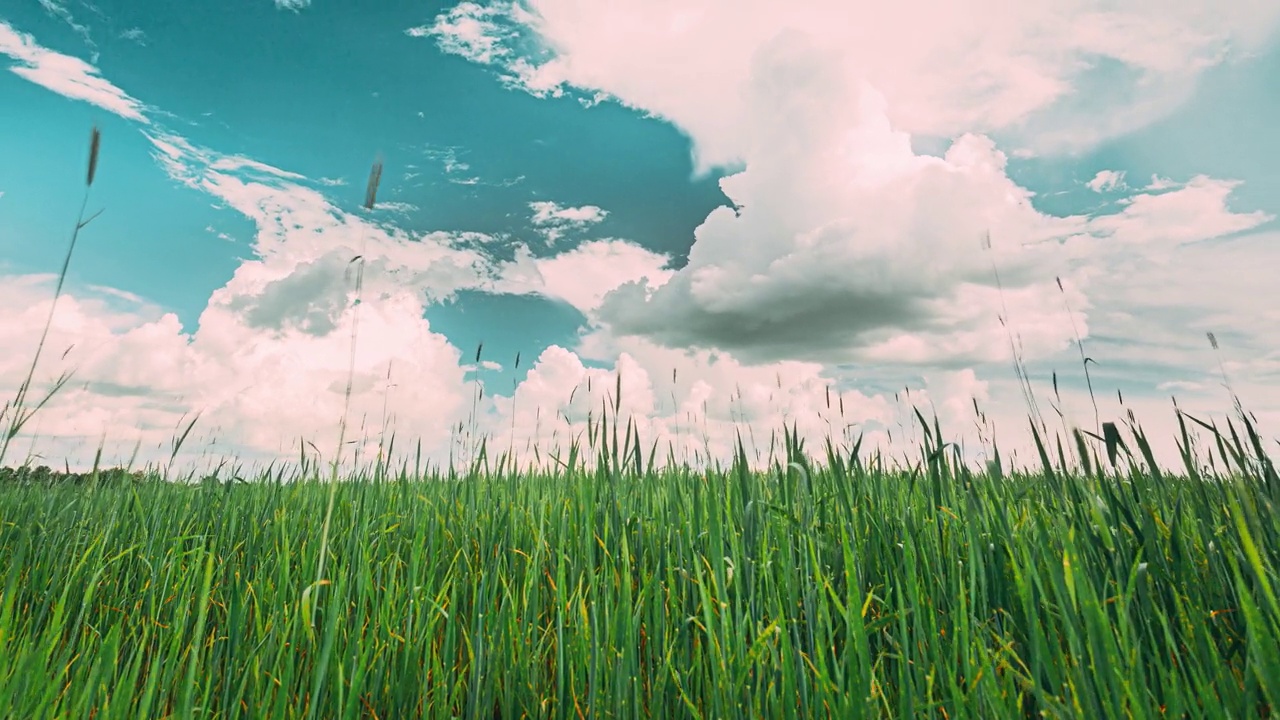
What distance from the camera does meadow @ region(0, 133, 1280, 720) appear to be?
168cm

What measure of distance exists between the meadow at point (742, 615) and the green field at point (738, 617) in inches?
0.6

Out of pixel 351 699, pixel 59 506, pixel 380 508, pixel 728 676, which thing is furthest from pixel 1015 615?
pixel 59 506

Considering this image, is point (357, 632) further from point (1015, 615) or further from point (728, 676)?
point (1015, 615)

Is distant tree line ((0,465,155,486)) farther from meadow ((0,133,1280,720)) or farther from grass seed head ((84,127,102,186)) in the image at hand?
grass seed head ((84,127,102,186))

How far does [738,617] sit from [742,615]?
0.42 metres

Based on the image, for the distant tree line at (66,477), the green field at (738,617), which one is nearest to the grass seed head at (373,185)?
the green field at (738,617)

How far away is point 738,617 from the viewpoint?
1952 mm

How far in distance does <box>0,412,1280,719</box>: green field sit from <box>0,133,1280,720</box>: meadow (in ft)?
0.05

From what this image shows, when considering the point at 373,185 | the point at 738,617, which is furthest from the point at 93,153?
the point at 738,617

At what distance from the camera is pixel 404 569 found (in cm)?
308

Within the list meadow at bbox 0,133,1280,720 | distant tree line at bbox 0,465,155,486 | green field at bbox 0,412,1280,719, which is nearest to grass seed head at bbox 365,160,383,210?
meadow at bbox 0,133,1280,720

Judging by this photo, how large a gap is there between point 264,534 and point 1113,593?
3.95 m

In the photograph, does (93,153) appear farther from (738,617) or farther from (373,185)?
(738,617)

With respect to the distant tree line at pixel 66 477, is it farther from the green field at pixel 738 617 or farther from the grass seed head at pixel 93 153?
the grass seed head at pixel 93 153
